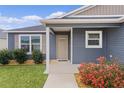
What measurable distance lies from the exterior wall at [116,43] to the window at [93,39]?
2.20ft

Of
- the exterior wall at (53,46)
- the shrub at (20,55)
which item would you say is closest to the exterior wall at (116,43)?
the exterior wall at (53,46)

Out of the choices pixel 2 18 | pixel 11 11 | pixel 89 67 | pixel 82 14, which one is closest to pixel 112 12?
pixel 82 14

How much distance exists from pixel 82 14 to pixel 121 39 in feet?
16.2

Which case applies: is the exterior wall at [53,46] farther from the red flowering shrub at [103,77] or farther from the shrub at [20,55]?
the red flowering shrub at [103,77]

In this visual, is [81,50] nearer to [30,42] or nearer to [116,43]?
[116,43]

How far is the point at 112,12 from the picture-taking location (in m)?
18.2

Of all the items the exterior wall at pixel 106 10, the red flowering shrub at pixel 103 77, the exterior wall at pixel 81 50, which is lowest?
the red flowering shrub at pixel 103 77

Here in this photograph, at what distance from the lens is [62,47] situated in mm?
23453

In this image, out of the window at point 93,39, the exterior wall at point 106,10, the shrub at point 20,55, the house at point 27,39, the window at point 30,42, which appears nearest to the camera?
the window at point 93,39

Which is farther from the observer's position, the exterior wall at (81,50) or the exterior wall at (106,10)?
the exterior wall at (106,10)

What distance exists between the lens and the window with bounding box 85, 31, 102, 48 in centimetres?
1744

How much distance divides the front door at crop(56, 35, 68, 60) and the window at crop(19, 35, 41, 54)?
1869 mm

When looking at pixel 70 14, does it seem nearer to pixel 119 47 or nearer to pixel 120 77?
pixel 119 47

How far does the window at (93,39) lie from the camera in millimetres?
17438
